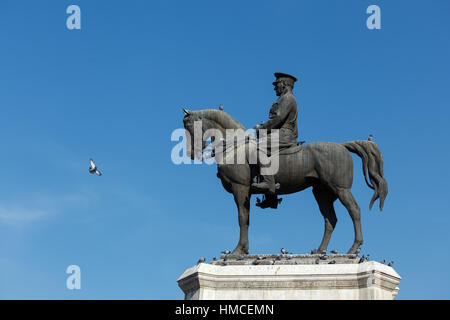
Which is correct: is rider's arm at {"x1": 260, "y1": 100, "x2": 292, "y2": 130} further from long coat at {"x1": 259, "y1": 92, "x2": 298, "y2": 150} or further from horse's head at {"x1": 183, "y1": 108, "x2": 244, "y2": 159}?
horse's head at {"x1": 183, "y1": 108, "x2": 244, "y2": 159}

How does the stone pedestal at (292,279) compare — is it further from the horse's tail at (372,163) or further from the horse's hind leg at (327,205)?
the horse's tail at (372,163)

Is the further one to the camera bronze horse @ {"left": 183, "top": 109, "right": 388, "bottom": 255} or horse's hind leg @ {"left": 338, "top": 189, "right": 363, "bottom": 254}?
bronze horse @ {"left": 183, "top": 109, "right": 388, "bottom": 255}

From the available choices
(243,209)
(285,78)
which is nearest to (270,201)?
(243,209)

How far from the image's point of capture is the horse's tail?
24.0 meters

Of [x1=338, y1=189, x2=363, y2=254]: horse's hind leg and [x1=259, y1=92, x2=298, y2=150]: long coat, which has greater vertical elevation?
[x1=259, y1=92, x2=298, y2=150]: long coat

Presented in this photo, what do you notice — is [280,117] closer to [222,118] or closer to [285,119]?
[285,119]

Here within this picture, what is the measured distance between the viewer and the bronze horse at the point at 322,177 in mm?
23797

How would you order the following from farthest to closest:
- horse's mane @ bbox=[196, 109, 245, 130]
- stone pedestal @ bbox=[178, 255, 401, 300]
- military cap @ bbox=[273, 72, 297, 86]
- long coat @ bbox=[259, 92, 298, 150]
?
military cap @ bbox=[273, 72, 297, 86] < horse's mane @ bbox=[196, 109, 245, 130] < long coat @ bbox=[259, 92, 298, 150] < stone pedestal @ bbox=[178, 255, 401, 300]

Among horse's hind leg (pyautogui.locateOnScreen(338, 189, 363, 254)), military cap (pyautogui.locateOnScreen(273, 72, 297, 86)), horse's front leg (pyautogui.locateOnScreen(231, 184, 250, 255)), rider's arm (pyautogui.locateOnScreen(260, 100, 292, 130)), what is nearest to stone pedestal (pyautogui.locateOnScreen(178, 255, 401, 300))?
horse's hind leg (pyautogui.locateOnScreen(338, 189, 363, 254))

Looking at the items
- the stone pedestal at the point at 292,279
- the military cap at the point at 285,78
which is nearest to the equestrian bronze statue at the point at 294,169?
the military cap at the point at 285,78
